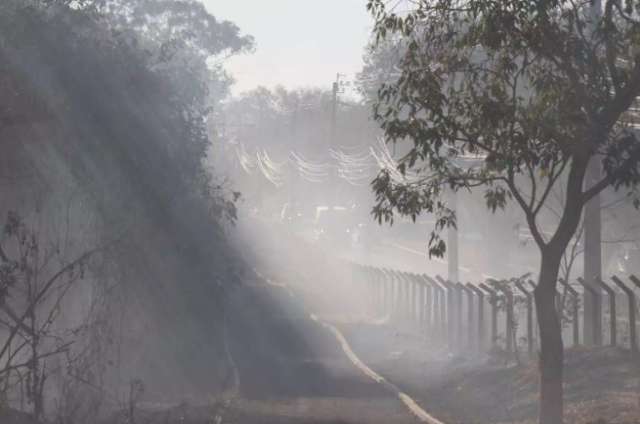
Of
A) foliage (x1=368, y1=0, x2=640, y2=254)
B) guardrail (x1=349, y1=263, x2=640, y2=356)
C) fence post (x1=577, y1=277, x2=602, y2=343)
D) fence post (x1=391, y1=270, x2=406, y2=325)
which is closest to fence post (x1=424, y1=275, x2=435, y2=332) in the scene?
guardrail (x1=349, y1=263, x2=640, y2=356)

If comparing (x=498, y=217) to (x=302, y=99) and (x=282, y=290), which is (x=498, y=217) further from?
(x=302, y=99)

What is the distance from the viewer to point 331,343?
2797 centimetres

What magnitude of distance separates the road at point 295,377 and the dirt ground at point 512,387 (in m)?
0.79

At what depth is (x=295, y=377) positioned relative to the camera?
71.6 ft

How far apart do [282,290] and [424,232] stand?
35.3 meters

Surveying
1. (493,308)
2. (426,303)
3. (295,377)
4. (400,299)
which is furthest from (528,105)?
(400,299)

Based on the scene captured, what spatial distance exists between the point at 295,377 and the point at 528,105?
402 inches

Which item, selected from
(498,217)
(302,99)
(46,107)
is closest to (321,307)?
(498,217)

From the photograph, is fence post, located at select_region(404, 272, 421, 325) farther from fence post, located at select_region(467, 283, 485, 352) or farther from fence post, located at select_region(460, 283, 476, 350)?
fence post, located at select_region(467, 283, 485, 352)

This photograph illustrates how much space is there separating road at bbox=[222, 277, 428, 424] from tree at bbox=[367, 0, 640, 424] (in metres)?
4.17

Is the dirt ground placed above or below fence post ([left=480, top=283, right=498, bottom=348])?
below

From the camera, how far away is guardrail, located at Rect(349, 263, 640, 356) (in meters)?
19.4

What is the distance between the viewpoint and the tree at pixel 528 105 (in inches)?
485

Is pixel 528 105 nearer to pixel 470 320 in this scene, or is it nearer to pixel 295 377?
pixel 295 377
